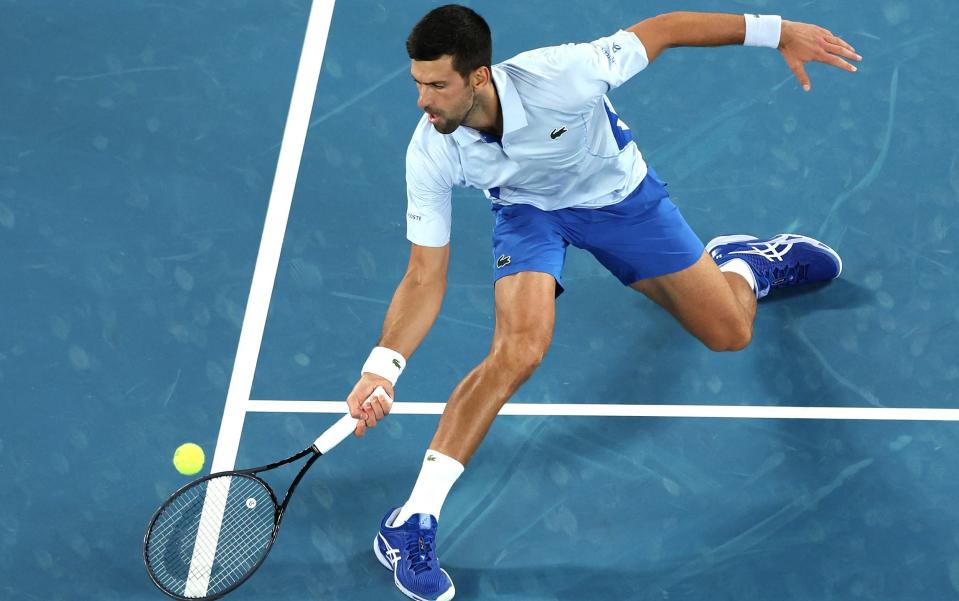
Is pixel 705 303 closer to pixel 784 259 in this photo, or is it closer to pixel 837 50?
pixel 784 259

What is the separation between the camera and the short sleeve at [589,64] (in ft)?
15.9

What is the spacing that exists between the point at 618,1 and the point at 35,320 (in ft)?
11.8

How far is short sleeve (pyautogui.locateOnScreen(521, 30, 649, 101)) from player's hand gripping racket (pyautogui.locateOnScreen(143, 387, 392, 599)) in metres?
1.33

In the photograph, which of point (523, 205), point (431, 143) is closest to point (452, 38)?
point (431, 143)

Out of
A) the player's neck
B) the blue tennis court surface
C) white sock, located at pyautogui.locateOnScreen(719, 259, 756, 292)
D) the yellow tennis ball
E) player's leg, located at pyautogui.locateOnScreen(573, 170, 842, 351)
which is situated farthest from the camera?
white sock, located at pyautogui.locateOnScreen(719, 259, 756, 292)

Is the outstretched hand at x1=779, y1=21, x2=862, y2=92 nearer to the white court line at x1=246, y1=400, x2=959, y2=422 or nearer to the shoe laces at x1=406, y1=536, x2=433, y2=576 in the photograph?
the white court line at x1=246, y1=400, x2=959, y2=422

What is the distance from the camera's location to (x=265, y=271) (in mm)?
5965

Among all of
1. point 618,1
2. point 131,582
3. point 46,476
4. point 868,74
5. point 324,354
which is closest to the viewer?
point 131,582

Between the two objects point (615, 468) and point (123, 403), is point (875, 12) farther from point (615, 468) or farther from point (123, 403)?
point (123, 403)

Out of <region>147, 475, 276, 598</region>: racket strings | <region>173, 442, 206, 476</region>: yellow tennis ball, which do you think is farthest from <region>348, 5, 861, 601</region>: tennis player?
<region>173, 442, 206, 476</region>: yellow tennis ball

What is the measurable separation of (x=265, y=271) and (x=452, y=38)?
6.30 feet

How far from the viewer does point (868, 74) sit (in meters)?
6.86

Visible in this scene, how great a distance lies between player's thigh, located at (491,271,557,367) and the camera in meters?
4.87

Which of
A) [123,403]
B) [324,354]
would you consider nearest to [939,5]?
[324,354]
